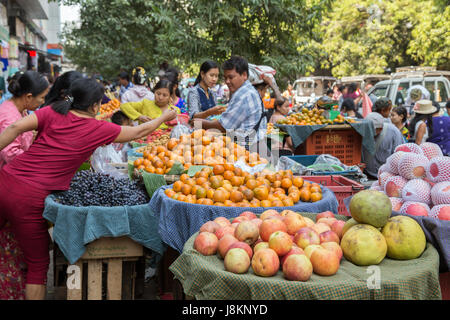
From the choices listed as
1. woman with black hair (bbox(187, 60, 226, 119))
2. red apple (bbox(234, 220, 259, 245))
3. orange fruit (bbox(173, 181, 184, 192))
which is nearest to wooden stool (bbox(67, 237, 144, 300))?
orange fruit (bbox(173, 181, 184, 192))

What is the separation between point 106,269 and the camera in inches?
151

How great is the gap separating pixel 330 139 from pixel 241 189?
494cm

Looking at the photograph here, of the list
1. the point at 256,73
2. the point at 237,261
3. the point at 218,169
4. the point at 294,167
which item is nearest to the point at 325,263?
the point at 237,261

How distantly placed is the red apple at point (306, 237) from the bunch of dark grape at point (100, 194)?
1787 millimetres

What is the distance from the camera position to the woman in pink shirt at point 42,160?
3697mm

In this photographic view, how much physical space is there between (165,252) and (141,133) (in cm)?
107

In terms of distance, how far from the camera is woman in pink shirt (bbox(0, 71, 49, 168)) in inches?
161

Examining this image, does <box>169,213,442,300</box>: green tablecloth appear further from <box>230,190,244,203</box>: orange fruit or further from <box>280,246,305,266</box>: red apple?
<box>230,190,244,203</box>: orange fruit

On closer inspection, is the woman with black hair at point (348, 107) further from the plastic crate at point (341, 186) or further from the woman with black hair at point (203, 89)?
the plastic crate at point (341, 186)

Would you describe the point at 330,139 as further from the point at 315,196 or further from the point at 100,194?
the point at 100,194
